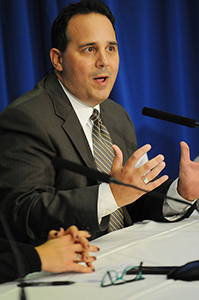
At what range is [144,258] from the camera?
0.83 meters

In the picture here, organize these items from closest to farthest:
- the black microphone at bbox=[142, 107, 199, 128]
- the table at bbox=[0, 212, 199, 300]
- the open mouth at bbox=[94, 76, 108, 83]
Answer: the table at bbox=[0, 212, 199, 300] → the black microphone at bbox=[142, 107, 199, 128] → the open mouth at bbox=[94, 76, 108, 83]

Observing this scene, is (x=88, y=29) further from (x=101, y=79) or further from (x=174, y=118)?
(x=174, y=118)

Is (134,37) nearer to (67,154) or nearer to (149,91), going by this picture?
(149,91)

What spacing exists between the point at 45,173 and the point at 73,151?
0.14 m

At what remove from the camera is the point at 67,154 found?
1.24 metres

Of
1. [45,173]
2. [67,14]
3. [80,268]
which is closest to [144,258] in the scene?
[80,268]

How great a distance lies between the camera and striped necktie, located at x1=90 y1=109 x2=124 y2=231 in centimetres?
133

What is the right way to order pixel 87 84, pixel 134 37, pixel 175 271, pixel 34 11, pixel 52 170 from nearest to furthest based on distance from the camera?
pixel 175 271
pixel 52 170
pixel 87 84
pixel 34 11
pixel 134 37

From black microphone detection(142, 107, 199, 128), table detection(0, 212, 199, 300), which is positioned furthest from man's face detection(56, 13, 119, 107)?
table detection(0, 212, 199, 300)

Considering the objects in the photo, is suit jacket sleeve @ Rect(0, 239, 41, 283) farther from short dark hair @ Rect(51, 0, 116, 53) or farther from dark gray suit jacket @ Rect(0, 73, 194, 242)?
short dark hair @ Rect(51, 0, 116, 53)

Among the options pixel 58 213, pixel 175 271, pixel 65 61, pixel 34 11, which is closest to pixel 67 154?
pixel 58 213

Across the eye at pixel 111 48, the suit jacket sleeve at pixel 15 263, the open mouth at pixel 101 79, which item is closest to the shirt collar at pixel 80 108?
the open mouth at pixel 101 79

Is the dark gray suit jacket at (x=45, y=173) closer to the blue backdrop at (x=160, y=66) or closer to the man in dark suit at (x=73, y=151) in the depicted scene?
the man in dark suit at (x=73, y=151)

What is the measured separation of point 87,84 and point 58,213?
56cm
